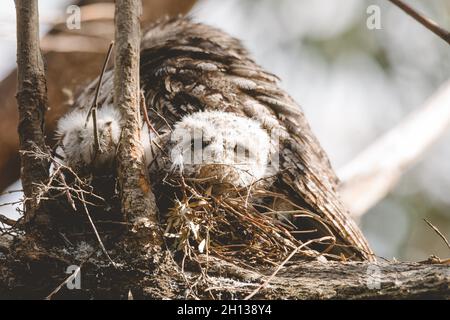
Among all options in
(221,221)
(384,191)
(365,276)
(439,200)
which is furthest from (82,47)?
(439,200)

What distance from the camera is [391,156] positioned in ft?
12.7

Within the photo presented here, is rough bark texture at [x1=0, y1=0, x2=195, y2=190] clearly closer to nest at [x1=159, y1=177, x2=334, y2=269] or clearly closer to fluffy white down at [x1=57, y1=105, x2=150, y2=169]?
fluffy white down at [x1=57, y1=105, x2=150, y2=169]

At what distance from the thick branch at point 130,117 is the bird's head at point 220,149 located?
202 mm

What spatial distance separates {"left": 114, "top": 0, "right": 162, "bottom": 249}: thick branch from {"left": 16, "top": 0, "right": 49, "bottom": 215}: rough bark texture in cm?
22

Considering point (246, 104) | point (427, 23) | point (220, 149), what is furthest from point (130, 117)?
point (427, 23)

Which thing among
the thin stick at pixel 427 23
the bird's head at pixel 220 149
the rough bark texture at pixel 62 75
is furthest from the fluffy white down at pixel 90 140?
the rough bark texture at pixel 62 75

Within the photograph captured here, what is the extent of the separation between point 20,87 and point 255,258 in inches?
33.0

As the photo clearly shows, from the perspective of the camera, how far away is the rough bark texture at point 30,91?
193cm

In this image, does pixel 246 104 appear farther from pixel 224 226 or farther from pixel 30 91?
pixel 30 91

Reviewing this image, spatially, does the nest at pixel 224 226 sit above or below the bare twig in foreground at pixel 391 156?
below

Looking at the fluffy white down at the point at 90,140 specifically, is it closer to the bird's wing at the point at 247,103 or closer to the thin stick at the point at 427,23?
the bird's wing at the point at 247,103

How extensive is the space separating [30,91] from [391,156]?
2.44 meters

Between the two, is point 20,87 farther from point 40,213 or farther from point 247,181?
point 247,181

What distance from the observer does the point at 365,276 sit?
1.74 meters
